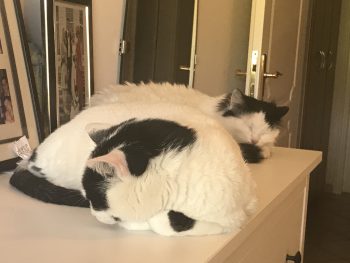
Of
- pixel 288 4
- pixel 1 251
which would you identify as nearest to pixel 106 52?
pixel 1 251

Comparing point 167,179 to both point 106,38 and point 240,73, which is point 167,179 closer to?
point 106,38

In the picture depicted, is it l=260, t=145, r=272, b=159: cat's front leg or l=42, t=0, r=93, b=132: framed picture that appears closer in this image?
l=42, t=0, r=93, b=132: framed picture

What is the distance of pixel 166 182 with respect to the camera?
2.28 ft

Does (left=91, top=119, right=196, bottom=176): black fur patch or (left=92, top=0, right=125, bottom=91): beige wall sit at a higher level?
(left=92, top=0, right=125, bottom=91): beige wall

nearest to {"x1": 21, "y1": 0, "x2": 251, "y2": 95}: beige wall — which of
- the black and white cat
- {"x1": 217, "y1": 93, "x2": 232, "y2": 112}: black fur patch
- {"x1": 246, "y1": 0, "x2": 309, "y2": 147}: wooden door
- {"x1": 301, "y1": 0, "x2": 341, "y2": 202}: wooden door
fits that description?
{"x1": 246, "y1": 0, "x2": 309, "y2": 147}: wooden door

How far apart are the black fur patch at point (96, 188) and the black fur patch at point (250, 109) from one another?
0.74 meters

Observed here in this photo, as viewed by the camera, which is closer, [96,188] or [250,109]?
[96,188]

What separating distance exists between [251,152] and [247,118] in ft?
0.49

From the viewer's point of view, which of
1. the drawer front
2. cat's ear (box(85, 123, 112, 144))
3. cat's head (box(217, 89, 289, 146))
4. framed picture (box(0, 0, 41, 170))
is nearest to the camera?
cat's ear (box(85, 123, 112, 144))

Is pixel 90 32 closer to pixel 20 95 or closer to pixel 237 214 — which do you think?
pixel 20 95

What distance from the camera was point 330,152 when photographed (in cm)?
422

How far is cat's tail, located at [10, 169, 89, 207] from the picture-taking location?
0.84 meters

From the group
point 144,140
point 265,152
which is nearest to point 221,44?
point 265,152

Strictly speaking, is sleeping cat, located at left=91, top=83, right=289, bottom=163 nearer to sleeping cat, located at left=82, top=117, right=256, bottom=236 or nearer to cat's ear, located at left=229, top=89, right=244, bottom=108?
cat's ear, located at left=229, top=89, right=244, bottom=108
